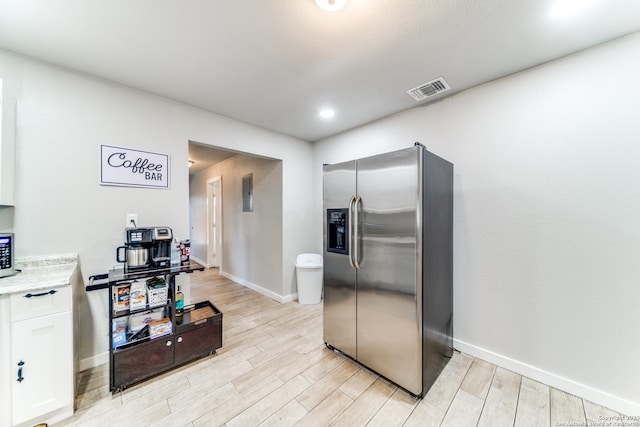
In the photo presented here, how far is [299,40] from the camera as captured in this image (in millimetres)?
1668

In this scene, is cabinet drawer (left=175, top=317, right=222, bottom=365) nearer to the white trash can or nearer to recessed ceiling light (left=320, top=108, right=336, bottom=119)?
the white trash can

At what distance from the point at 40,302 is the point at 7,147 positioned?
1.13m

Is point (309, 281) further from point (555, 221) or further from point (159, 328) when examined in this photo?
point (555, 221)

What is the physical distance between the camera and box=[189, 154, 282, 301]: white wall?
368 cm

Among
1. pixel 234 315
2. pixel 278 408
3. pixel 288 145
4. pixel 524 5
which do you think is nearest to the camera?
pixel 524 5

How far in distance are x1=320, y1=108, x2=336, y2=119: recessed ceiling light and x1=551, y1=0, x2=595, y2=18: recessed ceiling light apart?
1.86m

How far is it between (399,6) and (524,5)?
0.73 m

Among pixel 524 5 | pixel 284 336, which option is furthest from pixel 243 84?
pixel 284 336

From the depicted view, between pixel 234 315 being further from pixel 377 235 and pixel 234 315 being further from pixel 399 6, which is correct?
pixel 399 6

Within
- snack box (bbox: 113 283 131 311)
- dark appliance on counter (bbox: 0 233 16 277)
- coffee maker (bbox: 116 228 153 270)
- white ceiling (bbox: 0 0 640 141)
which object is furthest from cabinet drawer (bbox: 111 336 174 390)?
white ceiling (bbox: 0 0 640 141)

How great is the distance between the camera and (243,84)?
87.7 inches

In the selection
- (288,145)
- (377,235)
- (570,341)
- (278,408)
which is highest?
(288,145)

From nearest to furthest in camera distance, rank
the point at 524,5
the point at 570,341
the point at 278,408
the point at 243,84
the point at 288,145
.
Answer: the point at 524,5 → the point at 278,408 → the point at 570,341 → the point at 243,84 → the point at 288,145

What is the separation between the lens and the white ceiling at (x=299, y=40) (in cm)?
142
